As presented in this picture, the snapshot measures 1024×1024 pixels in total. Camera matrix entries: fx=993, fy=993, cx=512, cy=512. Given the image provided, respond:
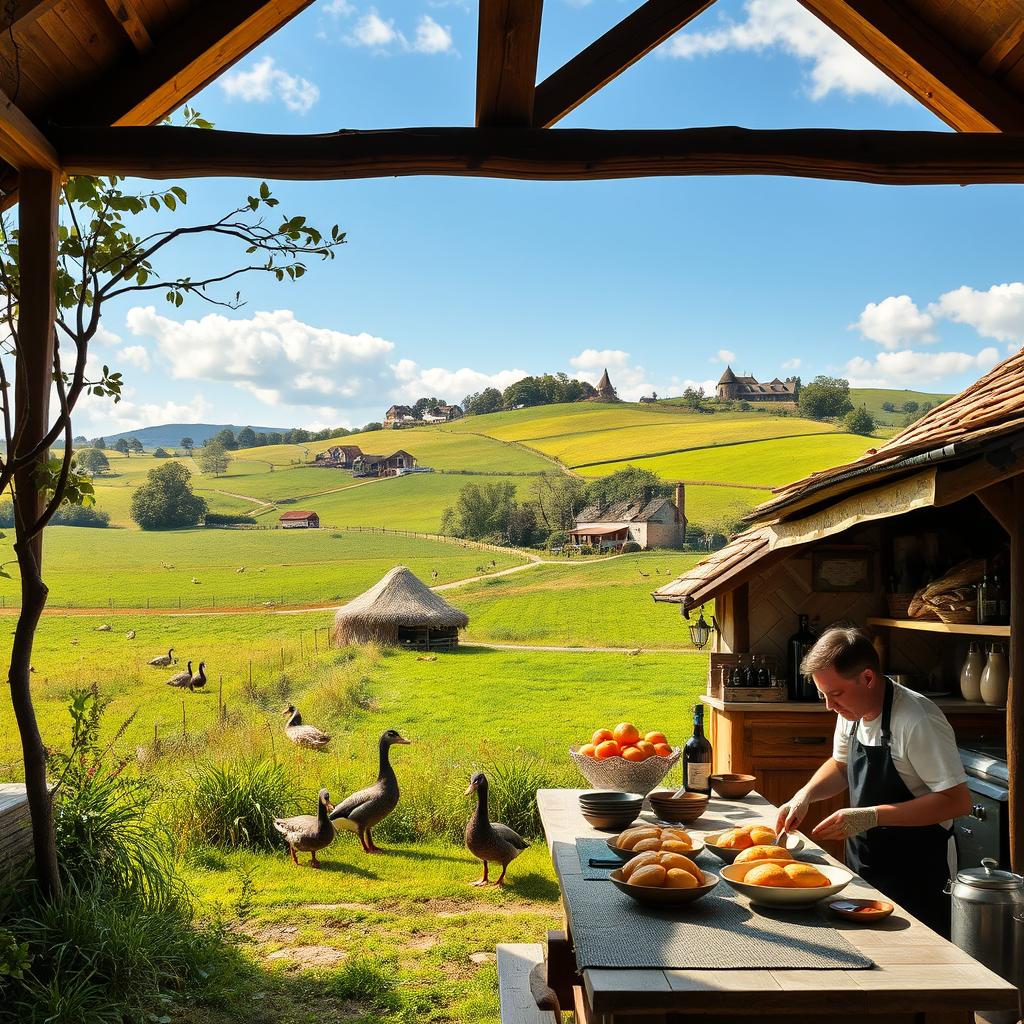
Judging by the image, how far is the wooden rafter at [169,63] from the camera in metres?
3.63

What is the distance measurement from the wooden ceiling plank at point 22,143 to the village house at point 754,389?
3495cm

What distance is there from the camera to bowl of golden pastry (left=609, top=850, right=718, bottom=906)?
7.32 feet

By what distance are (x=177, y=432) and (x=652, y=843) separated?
1576 inches

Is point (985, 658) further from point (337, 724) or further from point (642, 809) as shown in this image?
point (337, 724)

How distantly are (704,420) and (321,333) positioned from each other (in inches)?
1139

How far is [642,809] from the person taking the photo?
3.40 m

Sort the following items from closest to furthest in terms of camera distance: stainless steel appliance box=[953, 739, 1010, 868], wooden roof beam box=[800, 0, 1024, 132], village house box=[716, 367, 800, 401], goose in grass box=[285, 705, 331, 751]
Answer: stainless steel appliance box=[953, 739, 1010, 868] < wooden roof beam box=[800, 0, 1024, 132] < goose in grass box=[285, 705, 331, 751] < village house box=[716, 367, 800, 401]

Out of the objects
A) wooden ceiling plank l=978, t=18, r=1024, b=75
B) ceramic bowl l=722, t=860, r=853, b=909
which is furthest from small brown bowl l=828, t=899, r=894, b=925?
wooden ceiling plank l=978, t=18, r=1024, b=75

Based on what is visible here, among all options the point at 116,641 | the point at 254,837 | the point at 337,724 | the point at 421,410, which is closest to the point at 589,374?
the point at 421,410

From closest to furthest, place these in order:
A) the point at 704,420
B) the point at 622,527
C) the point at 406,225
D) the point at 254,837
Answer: the point at 254,837, the point at 622,527, the point at 704,420, the point at 406,225

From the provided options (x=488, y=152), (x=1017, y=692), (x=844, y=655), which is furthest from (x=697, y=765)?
(x=488, y=152)

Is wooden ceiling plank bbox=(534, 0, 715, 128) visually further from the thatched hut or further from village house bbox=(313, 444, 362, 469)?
village house bbox=(313, 444, 362, 469)

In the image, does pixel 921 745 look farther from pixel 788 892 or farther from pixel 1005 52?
pixel 1005 52

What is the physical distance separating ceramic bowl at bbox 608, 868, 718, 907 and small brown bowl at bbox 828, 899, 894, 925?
0.28 meters
